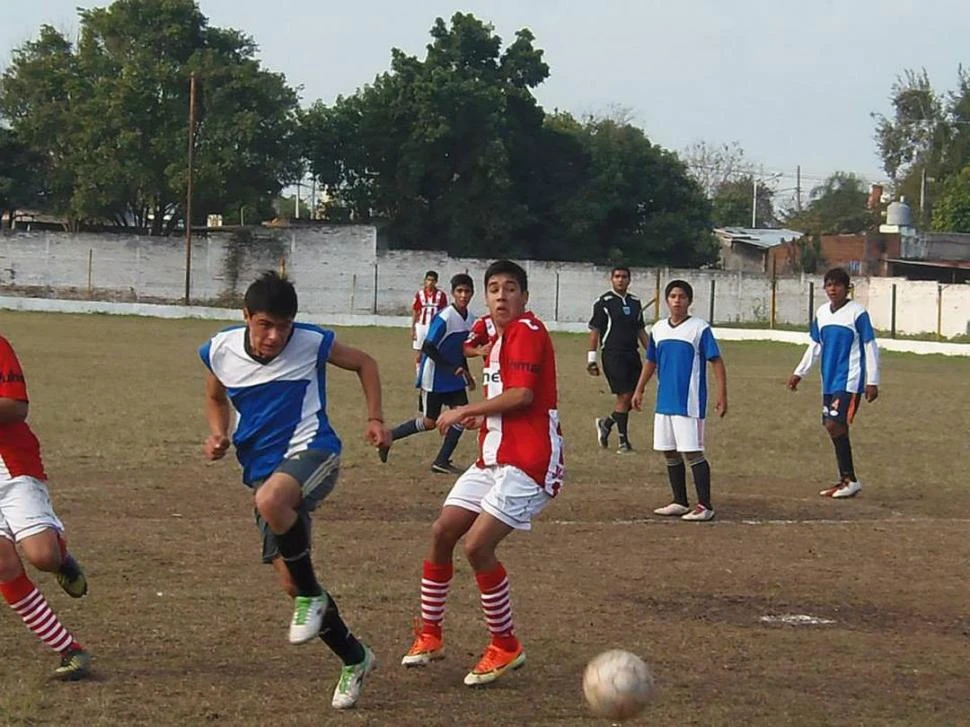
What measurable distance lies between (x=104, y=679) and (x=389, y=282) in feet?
183

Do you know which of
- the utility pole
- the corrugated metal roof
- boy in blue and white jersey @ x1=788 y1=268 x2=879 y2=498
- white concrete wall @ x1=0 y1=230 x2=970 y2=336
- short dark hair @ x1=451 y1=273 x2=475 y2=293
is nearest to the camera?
boy in blue and white jersey @ x1=788 y1=268 x2=879 y2=498

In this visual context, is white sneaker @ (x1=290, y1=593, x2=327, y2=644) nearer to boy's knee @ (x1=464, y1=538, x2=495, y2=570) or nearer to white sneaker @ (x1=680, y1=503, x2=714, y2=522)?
boy's knee @ (x1=464, y1=538, x2=495, y2=570)

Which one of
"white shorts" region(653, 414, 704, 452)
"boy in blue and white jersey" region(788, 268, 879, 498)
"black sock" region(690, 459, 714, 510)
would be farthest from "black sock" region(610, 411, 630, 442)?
"black sock" region(690, 459, 714, 510)

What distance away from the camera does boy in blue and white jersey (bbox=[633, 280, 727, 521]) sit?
12.1 m

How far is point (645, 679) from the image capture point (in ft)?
19.5

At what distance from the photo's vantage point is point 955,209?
79.4 metres

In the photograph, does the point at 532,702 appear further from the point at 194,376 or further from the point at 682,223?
the point at 682,223

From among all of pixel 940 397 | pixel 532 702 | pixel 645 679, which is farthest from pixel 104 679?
pixel 940 397

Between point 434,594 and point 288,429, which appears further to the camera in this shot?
point 434,594

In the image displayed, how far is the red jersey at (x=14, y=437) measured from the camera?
660 centimetres

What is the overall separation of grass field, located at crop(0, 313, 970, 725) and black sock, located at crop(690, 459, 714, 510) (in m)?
0.36

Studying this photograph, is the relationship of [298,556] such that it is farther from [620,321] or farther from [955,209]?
[955,209]

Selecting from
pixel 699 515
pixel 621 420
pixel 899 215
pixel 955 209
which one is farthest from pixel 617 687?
pixel 955 209

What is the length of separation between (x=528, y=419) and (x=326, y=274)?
56055 millimetres
